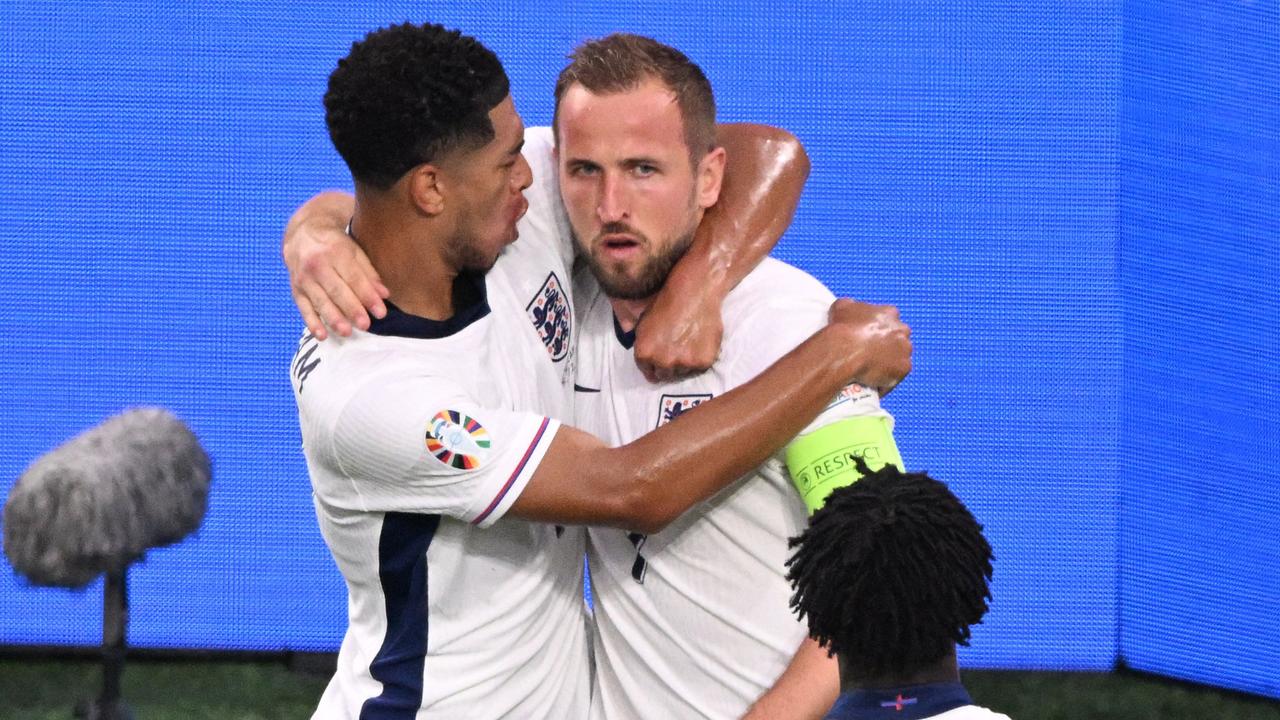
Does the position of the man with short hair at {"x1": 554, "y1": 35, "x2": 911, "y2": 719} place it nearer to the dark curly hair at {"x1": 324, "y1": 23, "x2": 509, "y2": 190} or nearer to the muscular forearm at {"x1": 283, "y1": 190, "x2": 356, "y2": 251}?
the dark curly hair at {"x1": 324, "y1": 23, "x2": 509, "y2": 190}

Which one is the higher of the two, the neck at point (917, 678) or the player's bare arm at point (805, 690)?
the neck at point (917, 678)

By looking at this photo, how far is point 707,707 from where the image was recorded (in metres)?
2.01

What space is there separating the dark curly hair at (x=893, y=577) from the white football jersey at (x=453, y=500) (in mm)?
493

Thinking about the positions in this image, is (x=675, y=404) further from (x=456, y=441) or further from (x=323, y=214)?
(x=323, y=214)

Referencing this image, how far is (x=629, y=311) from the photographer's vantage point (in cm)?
211

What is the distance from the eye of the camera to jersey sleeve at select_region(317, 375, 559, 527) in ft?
6.01

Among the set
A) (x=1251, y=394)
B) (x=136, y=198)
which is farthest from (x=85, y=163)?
(x=1251, y=394)

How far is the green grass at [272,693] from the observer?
3.76 metres

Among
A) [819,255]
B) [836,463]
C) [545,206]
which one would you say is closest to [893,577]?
[836,463]

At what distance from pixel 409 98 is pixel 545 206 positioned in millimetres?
341

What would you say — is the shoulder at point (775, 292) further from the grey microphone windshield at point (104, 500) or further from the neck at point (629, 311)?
the grey microphone windshield at point (104, 500)

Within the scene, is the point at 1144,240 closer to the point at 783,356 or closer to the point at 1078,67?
the point at 1078,67

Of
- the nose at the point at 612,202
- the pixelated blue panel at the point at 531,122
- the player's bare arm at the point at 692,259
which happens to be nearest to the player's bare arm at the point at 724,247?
the player's bare arm at the point at 692,259

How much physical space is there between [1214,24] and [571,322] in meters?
2.43
